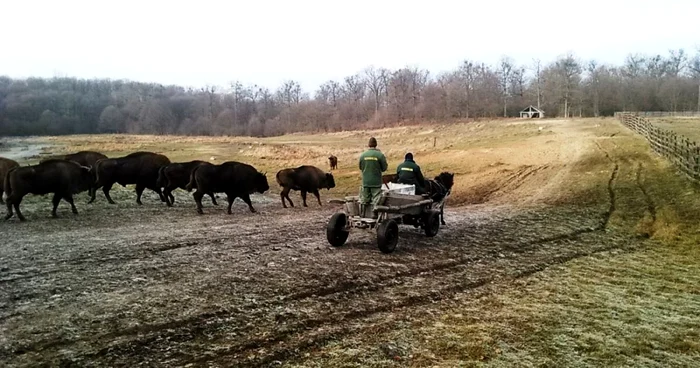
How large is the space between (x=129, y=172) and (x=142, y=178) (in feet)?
1.59

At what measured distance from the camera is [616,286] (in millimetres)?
9578

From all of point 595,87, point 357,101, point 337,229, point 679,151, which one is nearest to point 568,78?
point 595,87

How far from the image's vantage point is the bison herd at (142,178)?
15.8 m

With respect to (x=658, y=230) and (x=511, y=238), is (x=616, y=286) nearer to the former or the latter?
(x=511, y=238)

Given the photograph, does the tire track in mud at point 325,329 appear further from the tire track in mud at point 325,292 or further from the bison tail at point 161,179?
the bison tail at point 161,179

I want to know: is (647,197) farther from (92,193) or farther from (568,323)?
(92,193)

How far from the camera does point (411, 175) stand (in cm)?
1294

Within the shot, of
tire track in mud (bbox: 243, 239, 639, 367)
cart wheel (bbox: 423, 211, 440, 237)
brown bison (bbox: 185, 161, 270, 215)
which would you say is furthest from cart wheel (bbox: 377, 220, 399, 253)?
brown bison (bbox: 185, 161, 270, 215)

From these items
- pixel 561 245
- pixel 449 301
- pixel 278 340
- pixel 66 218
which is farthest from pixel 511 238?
pixel 66 218

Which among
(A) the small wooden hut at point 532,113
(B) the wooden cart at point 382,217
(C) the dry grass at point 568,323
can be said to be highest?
(A) the small wooden hut at point 532,113

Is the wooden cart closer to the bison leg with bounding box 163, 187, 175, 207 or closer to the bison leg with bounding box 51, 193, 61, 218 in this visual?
the bison leg with bounding box 51, 193, 61, 218

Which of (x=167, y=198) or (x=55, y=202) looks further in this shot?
(x=167, y=198)

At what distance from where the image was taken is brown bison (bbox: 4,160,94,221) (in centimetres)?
1541

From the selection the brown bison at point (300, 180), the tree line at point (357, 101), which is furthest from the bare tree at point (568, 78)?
the brown bison at point (300, 180)
